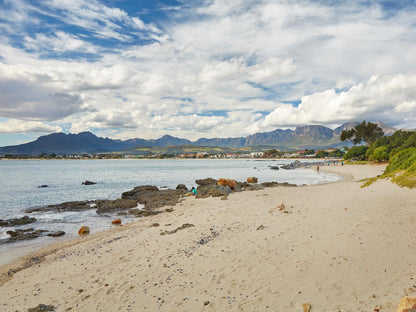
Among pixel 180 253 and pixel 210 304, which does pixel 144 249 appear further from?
pixel 210 304

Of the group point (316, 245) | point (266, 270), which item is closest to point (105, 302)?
point (266, 270)

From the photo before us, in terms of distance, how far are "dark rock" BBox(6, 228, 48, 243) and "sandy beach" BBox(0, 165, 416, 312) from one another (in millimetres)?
5050

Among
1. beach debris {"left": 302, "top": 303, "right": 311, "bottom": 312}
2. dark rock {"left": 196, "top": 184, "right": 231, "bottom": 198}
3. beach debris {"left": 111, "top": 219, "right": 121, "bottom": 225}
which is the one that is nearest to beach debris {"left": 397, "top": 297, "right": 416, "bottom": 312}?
beach debris {"left": 302, "top": 303, "right": 311, "bottom": 312}

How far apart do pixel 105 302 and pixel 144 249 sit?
4395 mm

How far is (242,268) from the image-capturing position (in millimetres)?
8828

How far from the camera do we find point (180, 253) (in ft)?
35.7

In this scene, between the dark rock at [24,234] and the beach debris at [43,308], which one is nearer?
the beach debris at [43,308]

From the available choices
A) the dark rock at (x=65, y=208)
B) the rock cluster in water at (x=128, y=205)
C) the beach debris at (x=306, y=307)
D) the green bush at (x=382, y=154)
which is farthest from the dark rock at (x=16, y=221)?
the green bush at (x=382, y=154)

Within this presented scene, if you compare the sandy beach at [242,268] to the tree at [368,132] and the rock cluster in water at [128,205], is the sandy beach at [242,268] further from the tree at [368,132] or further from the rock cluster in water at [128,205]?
the tree at [368,132]

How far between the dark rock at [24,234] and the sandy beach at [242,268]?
5.05 m

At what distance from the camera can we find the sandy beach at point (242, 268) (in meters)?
6.92

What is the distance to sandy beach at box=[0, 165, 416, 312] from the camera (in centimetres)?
692

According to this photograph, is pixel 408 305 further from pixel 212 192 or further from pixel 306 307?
pixel 212 192

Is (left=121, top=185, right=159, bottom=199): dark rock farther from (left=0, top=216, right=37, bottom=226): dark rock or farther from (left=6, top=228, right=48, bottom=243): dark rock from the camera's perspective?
(left=6, top=228, right=48, bottom=243): dark rock
